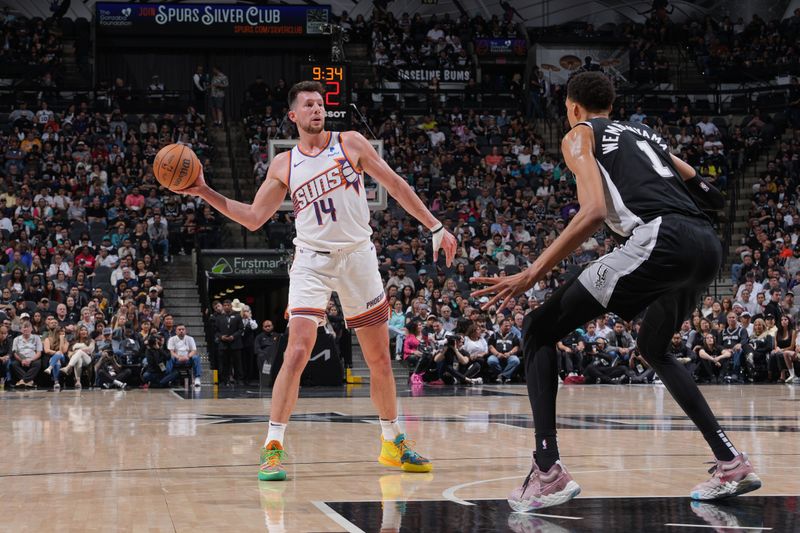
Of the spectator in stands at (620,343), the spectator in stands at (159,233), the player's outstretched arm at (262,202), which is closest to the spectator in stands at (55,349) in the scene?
the spectator in stands at (159,233)

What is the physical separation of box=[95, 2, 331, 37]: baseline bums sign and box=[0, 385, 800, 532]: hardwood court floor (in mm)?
19926

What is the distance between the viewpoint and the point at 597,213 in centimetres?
438

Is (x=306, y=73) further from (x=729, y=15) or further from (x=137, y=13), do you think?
(x=729, y=15)

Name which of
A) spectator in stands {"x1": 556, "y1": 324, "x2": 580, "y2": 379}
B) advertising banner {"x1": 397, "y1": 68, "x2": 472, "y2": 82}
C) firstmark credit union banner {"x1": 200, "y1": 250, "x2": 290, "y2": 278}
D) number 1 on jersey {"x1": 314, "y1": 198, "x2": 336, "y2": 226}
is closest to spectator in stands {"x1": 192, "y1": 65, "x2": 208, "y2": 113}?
advertising banner {"x1": 397, "y1": 68, "x2": 472, "y2": 82}

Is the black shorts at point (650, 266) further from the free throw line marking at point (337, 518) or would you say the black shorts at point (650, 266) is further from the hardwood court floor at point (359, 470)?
the free throw line marking at point (337, 518)

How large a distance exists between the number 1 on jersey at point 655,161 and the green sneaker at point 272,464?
246 centimetres

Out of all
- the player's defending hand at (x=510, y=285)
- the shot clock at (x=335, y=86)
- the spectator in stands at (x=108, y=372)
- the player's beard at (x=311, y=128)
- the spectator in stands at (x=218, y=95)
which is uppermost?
the spectator in stands at (x=218, y=95)

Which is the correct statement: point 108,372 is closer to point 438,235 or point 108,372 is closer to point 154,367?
point 154,367

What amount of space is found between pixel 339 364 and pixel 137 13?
665 inches

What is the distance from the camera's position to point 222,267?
2084 cm

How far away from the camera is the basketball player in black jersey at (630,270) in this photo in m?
4.56

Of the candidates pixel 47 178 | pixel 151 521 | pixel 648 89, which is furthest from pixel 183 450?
pixel 648 89

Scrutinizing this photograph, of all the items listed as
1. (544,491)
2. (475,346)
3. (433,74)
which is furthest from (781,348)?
(544,491)

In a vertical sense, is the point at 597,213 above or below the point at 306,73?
below
